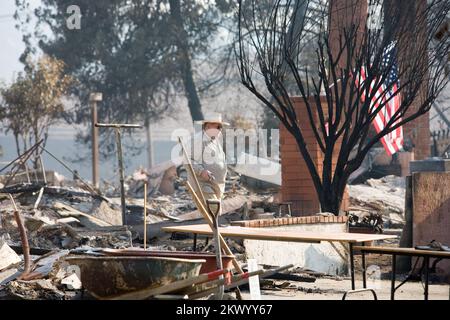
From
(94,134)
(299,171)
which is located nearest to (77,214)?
(299,171)

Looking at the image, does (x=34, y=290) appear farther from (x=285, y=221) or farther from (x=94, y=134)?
(x=94, y=134)

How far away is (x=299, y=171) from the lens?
739 inches

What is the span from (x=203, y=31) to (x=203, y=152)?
37.0m

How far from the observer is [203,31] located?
162 ft

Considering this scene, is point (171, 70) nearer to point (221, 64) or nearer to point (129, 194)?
point (221, 64)

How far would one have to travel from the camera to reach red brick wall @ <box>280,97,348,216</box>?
1850cm

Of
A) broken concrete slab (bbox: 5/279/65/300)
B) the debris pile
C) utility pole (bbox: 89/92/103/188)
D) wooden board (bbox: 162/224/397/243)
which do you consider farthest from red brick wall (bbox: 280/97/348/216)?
utility pole (bbox: 89/92/103/188)

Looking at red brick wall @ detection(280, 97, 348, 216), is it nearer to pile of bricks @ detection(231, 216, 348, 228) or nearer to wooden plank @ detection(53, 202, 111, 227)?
wooden plank @ detection(53, 202, 111, 227)

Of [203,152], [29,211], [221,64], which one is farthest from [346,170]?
[221,64]

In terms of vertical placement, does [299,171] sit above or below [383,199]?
above

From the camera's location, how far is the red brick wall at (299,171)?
60.7 ft
